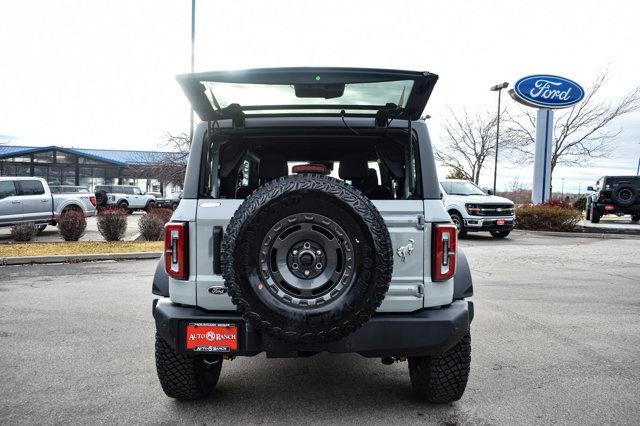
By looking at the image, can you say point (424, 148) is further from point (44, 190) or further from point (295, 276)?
point (44, 190)

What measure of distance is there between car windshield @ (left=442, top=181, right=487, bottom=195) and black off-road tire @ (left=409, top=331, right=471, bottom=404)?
45.8ft

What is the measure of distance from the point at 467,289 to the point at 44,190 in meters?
16.6

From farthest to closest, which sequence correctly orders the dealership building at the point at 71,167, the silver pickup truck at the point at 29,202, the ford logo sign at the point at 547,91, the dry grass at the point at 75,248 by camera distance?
1. the dealership building at the point at 71,167
2. the ford logo sign at the point at 547,91
3. the silver pickup truck at the point at 29,202
4. the dry grass at the point at 75,248

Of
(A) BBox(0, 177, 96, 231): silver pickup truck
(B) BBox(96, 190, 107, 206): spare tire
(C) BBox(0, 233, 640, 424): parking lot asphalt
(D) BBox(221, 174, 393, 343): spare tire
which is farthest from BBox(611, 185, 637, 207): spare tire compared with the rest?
(B) BBox(96, 190, 107, 206): spare tire

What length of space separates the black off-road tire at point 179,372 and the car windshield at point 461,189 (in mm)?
14409

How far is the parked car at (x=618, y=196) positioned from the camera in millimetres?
22453

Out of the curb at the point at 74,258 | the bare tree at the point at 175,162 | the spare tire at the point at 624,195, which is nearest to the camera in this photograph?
the curb at the point at 74,258

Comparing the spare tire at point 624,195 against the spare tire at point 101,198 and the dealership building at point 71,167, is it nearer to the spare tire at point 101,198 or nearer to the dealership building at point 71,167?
the dealership building at point 71,167

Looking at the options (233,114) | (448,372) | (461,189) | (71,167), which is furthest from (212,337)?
(71,167)

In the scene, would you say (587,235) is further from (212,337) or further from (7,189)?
(7,189)

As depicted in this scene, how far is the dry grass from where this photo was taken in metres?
11.4

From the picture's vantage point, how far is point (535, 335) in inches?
212

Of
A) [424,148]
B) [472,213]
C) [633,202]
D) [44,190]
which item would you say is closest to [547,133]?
[633,202]

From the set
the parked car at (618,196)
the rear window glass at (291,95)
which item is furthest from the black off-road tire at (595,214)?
the rear window glass at (291,95)
